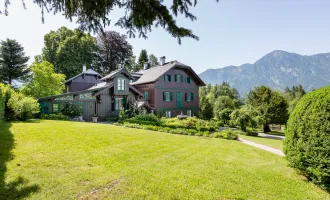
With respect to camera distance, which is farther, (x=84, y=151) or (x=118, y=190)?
(x=84, y=151)

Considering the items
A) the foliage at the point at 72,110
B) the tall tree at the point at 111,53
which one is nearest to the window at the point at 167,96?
the foliage at the point at 72,110

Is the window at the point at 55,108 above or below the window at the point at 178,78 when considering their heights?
below

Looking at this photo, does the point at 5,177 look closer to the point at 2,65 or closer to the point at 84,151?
the point at 84,151

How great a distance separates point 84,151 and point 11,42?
35.6 metres

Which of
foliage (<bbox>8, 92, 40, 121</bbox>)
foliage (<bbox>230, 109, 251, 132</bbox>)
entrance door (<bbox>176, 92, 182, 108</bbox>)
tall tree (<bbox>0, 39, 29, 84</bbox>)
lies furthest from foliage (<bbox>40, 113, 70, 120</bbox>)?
tall tree (<bbox>0, 39, 29, 84</bbox>)

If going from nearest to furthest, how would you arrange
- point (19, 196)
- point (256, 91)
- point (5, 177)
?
1. point (19, 196)
2. point (5, 177)
3. point (256, 91)

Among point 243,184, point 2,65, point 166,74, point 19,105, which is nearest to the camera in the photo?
point 243,184

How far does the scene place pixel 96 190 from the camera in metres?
3.67

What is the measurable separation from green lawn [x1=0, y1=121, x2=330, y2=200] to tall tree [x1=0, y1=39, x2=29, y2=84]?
3210 cm

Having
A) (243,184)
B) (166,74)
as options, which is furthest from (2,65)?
(243,184)

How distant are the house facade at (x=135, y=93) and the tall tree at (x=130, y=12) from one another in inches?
692

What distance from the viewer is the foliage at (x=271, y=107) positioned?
21.7 meters

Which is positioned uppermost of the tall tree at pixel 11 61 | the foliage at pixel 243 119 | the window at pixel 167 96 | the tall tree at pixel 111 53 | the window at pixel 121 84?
the tall tree at pixel 111 53

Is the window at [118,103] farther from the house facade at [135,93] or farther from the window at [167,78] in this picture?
the window at [167,78]
